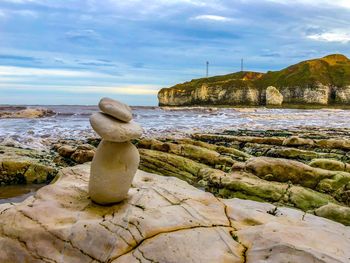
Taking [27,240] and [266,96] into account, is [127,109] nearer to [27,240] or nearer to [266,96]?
[27,240]

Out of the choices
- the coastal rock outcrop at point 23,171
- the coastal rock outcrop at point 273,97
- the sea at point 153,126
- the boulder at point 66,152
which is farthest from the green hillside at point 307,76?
the coastal rock outcrop at point 23,171

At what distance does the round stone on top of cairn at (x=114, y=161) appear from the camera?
763 cm

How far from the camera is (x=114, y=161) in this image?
7.93m

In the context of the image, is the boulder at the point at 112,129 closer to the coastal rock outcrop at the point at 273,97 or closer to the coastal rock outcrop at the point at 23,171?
the coastal rock outcrop at the point at 23,171

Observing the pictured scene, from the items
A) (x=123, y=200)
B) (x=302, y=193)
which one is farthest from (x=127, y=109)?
(x=302, y=193)

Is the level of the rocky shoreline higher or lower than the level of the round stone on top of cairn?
lower

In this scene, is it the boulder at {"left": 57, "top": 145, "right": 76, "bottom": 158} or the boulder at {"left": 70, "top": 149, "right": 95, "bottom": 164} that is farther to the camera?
the boulder at {"left": 57, "top": 145, "right": 76, "bottom": 158}

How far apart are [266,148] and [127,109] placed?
15951 mm

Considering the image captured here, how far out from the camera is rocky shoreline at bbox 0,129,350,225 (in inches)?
478

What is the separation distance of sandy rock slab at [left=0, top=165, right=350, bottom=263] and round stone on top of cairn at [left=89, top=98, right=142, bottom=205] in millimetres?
277

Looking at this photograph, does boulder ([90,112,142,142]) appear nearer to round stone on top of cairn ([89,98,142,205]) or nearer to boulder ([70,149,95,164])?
round stone on top of cairn ([89,98,142,205])

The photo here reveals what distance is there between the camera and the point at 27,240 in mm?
6848

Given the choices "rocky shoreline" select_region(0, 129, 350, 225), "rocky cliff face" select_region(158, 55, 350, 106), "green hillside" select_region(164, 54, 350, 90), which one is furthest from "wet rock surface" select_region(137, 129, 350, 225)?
"green hillside" select_region(164, 54, 350, 90)

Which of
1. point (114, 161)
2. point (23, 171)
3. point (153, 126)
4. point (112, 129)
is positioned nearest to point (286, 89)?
point (153, 126)
